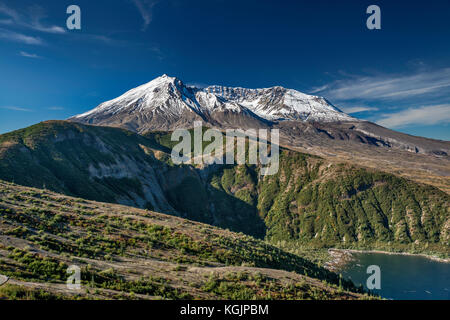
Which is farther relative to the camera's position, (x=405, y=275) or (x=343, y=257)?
(x=343, y=257)

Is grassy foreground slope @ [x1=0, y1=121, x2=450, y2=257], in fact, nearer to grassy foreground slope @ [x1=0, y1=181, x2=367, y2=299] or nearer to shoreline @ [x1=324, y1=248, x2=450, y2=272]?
shoreline @ [x1=324, y1=248, x2=450, y2=272]

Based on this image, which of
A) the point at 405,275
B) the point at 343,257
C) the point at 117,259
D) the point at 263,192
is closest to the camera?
the point at 117,259

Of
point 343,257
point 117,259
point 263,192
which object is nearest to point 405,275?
point 343,257

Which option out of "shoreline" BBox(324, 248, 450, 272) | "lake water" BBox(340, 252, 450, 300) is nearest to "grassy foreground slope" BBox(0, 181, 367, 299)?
"lake water" BBox(340, 252, 450, 300)

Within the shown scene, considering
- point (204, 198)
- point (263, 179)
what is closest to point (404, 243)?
point (263, 179)

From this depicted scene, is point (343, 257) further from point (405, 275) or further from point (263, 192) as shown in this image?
point (263, 192)

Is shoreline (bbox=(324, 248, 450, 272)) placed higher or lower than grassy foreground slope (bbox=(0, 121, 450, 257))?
lower

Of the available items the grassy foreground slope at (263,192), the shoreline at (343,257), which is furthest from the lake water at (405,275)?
the grassy foreground slope at (263,192)
